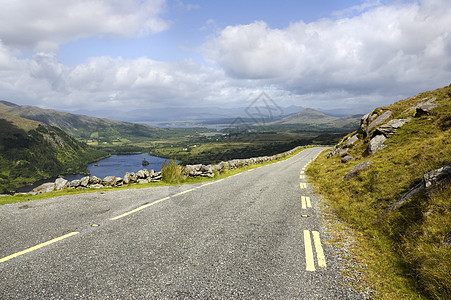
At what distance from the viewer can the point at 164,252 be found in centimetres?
525

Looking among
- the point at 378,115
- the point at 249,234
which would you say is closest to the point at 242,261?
the point at 249,234

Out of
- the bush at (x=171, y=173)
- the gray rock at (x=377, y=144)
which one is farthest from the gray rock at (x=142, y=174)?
the gray rock at (x=377, y=144)

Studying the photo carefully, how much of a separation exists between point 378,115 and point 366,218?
22.2 m

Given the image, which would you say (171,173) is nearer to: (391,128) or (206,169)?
(206,169)

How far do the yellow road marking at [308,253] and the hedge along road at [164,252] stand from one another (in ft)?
0.08

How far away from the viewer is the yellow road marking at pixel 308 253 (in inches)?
187

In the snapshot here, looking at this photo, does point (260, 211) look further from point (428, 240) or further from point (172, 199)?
point (428, 240)

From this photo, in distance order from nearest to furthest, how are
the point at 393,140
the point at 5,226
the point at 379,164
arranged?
the point at 5,226
the point at 379,164
the point at 393,140

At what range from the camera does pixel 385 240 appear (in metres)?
6.18

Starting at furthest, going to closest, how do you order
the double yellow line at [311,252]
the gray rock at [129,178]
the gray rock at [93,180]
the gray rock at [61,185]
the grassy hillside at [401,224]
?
the gray rock at [129,178], the gray rock at [93,180], the gray rock at [61,185], the double yellow line at [311,252], the grassy hillside at [401,224]

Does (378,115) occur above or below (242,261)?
above

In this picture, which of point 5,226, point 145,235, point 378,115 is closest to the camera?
point 145,235

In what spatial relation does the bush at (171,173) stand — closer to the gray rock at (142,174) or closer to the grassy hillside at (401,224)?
the gray rock at (142,174)

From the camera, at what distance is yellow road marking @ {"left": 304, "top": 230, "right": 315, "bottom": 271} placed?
4.76m
